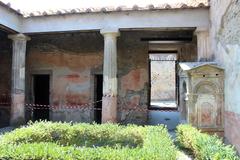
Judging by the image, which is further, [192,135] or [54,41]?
[54,41]

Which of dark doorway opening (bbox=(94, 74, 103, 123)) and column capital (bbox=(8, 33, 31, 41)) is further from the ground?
column capital (bbox=(8, 33, 31, 41))

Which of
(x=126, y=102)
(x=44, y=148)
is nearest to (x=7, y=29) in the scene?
(x=126, y=102)

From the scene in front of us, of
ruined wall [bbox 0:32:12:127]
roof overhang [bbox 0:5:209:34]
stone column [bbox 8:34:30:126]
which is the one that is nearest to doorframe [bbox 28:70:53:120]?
ruined wall [bbox 0:32:12:127]

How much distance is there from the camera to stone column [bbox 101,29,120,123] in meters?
9.70

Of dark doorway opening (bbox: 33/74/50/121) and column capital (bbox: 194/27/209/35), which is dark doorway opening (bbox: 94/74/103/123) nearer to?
dark doorway opening (bbox: 33/74/50/121)

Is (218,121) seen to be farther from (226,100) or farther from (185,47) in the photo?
(185,47)

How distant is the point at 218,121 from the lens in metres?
7.83

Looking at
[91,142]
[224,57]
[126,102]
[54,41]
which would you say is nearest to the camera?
[91,142]

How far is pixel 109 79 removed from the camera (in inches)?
384

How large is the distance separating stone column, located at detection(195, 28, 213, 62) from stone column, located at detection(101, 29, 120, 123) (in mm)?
2417

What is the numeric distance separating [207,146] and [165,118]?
27.2 feet

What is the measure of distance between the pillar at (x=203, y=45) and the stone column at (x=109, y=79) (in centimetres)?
241

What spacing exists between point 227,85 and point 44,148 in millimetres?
4540

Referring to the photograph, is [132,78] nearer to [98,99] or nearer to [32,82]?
[98,99]
